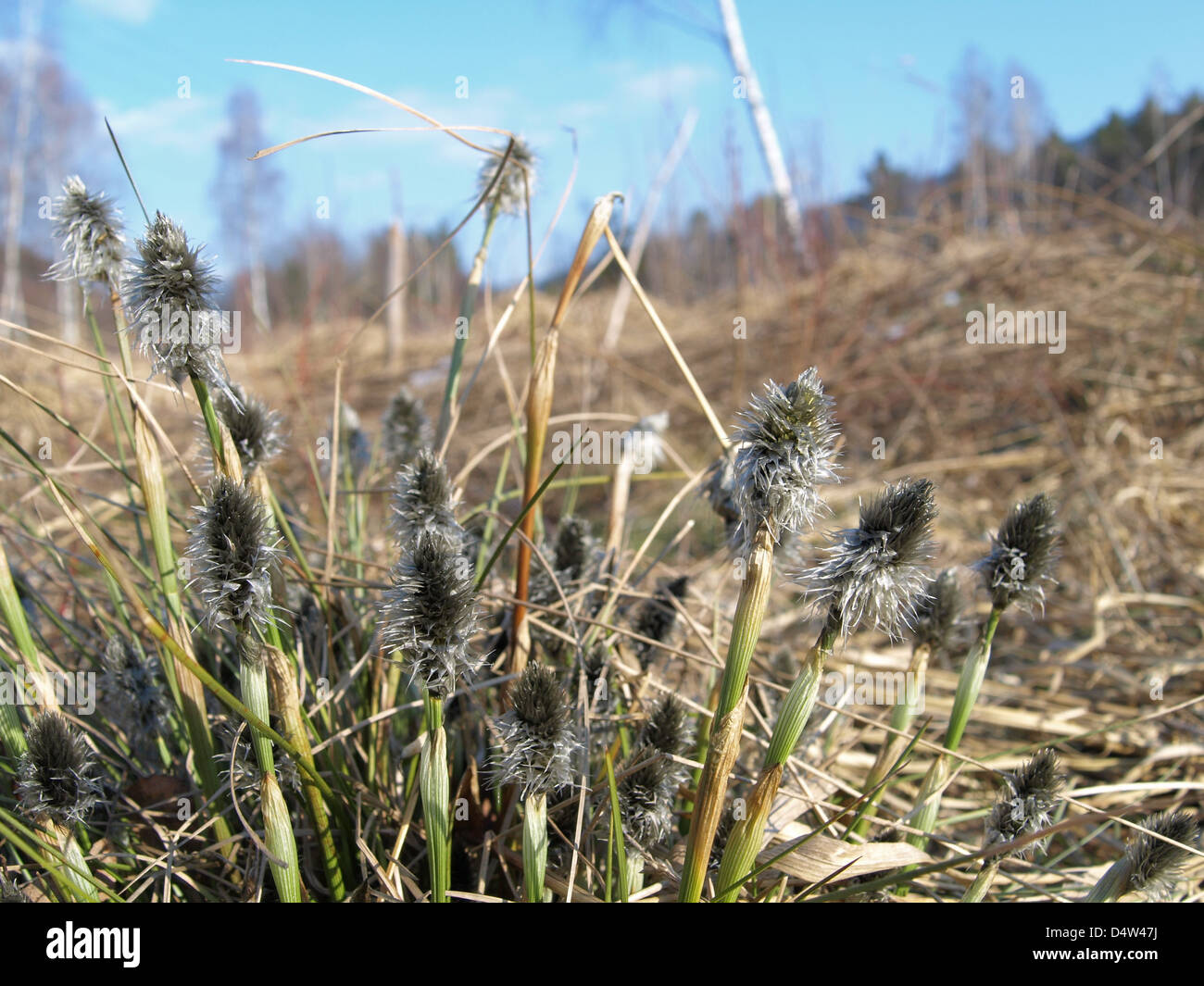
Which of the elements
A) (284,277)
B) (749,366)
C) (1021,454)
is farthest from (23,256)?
(1021,454)

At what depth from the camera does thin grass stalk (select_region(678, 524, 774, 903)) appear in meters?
0.74

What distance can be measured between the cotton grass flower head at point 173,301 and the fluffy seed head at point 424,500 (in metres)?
0.28

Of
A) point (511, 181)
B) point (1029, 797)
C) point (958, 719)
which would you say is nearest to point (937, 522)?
point (958, 719)

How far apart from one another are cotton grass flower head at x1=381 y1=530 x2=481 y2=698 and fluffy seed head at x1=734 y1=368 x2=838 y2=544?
302 mm

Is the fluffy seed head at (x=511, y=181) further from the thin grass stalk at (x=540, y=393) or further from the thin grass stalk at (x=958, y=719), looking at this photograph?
the thin grass stalk at (x=958, y=719)

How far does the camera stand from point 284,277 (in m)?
25.7

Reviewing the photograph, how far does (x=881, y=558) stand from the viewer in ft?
2.49

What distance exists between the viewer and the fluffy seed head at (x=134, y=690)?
1140 millimetres

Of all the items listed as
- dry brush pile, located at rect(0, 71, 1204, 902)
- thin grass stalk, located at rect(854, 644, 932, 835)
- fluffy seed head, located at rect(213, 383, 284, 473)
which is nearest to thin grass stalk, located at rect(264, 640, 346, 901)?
dry brush pile, located at rect(0, 71, 1204, 902)

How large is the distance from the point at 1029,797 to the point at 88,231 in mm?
1407

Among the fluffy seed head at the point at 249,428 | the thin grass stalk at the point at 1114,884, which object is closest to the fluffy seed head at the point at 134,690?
the fluffy seed head at the point at 249,428

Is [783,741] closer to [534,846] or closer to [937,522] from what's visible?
[534,846]

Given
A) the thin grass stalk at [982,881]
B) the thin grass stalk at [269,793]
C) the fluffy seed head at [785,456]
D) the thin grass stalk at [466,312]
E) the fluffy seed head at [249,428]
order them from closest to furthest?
the fluffy seed head at [785,456], the thin grass stalk at [269,793], the thin grass stalk at [982,881], the fluffy seed head at [249,428], the thin grass stalk at [466,312]
